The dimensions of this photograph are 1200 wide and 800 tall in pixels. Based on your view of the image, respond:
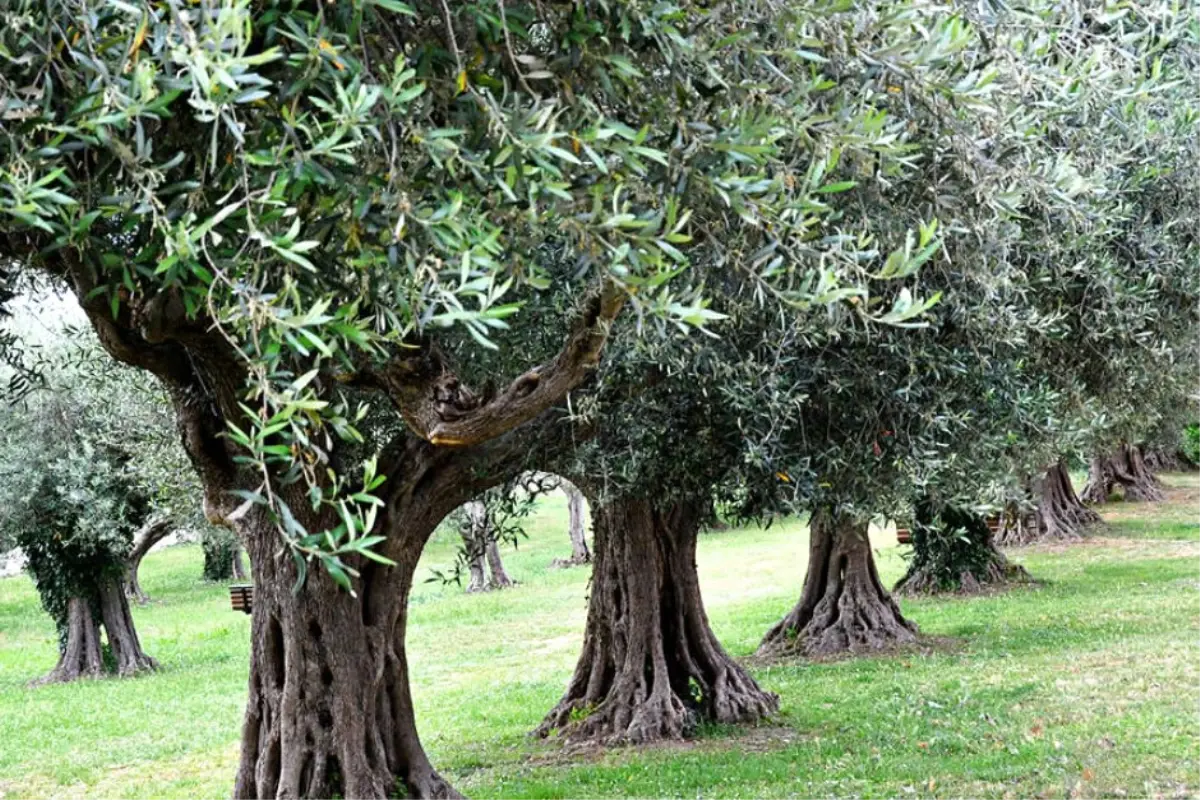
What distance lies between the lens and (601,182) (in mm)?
4363

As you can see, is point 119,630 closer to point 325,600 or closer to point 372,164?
point 325,600

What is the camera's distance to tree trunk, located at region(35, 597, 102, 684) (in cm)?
2564

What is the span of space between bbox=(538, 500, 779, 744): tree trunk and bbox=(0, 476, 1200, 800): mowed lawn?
1.27 feet

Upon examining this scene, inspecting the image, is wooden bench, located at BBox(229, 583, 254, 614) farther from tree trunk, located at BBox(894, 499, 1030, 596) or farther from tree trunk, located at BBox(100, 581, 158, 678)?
tree trunk, located at BBox(894, 499, 1030, 596)

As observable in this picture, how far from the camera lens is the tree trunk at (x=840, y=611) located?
2092 cm

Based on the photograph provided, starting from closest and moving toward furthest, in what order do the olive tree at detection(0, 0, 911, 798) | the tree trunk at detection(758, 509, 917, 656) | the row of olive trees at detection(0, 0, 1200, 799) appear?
the olive tree at detection(0, 0, 911, 798)
the row of olive trees at detection(0, 0, 1200, 799)
the tree trunk at detection(758, 509, 917, 656)

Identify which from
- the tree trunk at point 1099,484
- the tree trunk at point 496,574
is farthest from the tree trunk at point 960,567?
the tree trunk at point 1099,484

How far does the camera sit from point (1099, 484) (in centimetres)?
4350

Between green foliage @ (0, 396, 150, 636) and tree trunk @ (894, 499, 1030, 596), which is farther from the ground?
green foliage @ (0, 396, 150, 636)

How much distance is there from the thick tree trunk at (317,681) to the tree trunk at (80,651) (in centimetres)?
1796

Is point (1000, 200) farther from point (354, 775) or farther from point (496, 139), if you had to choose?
point (354, 775)

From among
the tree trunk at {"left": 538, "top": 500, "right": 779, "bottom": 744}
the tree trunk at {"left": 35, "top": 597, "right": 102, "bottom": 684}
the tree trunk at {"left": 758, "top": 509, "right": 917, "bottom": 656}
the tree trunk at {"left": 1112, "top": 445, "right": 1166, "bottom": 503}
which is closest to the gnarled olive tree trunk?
the tree trunk at {"left": 35, "top": 597, "right": 102, "bottom": 684}

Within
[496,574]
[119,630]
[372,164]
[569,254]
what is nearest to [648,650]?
[569,254]

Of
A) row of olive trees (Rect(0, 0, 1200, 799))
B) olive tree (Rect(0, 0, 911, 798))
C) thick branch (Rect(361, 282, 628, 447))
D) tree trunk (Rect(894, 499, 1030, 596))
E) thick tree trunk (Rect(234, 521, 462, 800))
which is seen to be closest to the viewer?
olive tree (Rect(0, 0, 911, 798))
